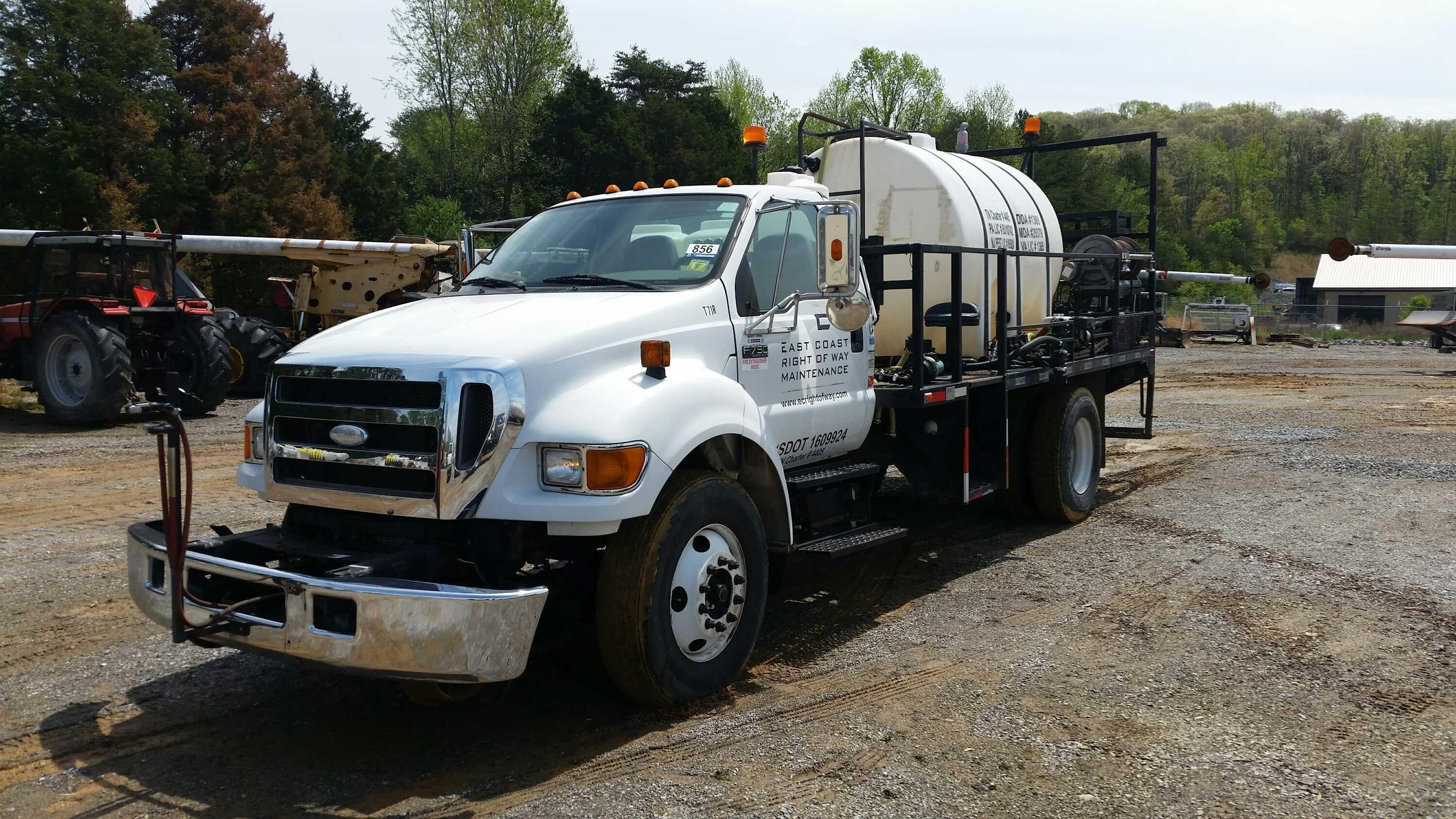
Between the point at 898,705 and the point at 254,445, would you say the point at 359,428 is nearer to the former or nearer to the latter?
the point at 254,445

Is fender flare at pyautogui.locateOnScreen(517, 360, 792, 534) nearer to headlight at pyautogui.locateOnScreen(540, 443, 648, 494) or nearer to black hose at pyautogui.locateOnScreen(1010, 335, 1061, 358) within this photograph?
headlight at pyautogui.locateOnScreen(540, 443, 648, 494)

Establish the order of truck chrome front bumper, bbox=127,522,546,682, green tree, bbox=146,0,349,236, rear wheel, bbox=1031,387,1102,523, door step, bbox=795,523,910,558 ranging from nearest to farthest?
truck chrome front bumper, bbox=127,522,546,682
door step, bbox=795,523,910,558
rear wheel, bbox=1031,387,1102,523
green tree, bbox=146,0,349,236

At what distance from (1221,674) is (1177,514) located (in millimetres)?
4403

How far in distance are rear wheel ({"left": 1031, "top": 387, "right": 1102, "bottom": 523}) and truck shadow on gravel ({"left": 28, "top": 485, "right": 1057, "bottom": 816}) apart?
3307 mm

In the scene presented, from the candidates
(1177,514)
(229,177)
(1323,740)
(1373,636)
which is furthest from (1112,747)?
(229,177)

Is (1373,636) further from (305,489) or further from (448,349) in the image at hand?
(305,489)

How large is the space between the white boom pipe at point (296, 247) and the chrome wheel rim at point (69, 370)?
2.30 meters

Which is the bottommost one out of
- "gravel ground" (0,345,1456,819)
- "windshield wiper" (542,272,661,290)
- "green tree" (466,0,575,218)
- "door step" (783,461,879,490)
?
"gravel ground" (0,345,1456,819)

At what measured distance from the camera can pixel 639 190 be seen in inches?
250

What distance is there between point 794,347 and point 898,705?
6.32ft

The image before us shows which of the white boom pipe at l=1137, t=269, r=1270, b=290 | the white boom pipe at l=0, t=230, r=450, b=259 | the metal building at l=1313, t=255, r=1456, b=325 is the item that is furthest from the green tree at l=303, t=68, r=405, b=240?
the metal building at l=1313, t=255, r=1456, b=325

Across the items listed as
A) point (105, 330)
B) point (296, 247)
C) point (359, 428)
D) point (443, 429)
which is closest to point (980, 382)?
point (443, 429)

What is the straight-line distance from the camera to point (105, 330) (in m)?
14.3

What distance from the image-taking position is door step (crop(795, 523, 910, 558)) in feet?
19.2
